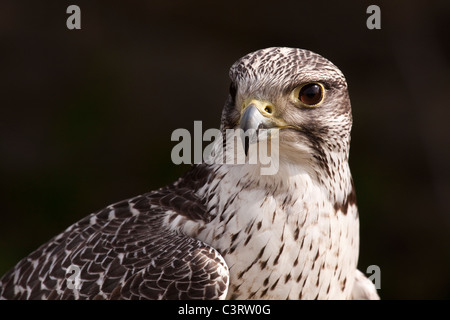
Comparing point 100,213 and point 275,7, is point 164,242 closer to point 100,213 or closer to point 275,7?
point 100,213

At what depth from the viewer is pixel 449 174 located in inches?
288

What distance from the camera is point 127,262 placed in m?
3.82

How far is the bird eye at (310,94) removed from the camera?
142 inches

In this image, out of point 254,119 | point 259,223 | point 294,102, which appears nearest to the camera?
point 254,119

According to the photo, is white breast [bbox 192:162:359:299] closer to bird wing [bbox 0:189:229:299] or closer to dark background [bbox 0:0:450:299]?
bird wing [bbox 0:189:229:299]

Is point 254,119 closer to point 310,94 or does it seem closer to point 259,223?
point 310,94

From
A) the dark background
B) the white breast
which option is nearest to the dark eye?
the white breast

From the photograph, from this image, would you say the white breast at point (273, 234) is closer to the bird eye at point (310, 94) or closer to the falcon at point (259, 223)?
the falcon at point (259, 223)

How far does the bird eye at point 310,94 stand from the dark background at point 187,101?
3.49 m

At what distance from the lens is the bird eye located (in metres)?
3.60

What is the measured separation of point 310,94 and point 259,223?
0.64 m

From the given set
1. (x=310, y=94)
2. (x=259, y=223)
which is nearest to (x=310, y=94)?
(x=310, y=94)

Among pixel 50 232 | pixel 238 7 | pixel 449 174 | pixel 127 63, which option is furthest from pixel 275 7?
pixel 50 232

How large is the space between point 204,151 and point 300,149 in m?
0.67
